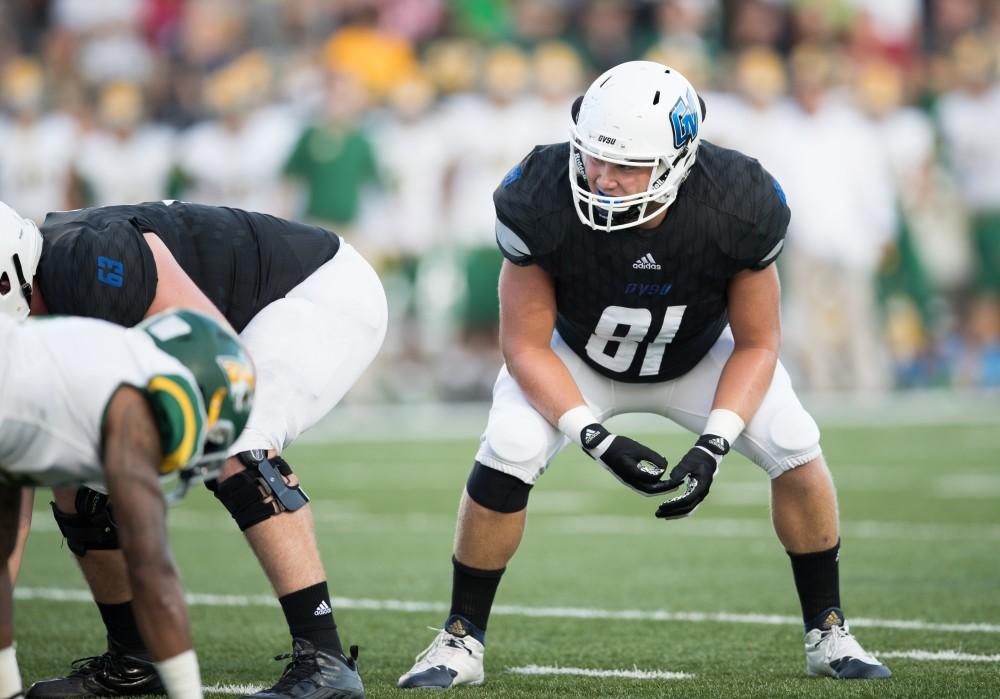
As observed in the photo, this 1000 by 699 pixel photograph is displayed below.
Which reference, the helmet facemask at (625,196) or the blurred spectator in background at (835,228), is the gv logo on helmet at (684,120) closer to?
the helmet facemask at (625,196)

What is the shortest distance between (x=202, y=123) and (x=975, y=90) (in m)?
6.65

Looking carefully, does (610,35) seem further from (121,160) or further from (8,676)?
(8,676)

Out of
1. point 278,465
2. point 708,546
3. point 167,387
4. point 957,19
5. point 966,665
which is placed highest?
point 957,19

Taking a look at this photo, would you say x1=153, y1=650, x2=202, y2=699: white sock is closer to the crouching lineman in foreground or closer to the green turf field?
the crouching lineman in foreground

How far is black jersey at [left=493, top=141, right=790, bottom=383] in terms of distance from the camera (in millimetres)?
4184

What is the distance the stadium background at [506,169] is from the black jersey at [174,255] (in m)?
2.68

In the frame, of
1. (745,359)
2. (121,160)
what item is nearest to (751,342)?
(745,359)

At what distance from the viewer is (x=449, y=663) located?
4.13 meters

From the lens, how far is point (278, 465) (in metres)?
3.87

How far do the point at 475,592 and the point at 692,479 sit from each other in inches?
26.1

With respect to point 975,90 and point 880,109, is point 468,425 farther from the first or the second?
point 975,90

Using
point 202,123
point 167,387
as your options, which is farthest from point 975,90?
point 167,387

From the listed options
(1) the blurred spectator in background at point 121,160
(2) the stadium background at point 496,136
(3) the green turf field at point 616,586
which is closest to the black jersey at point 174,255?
(3) the green turf field at point 616,586

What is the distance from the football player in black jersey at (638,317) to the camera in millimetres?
4094
